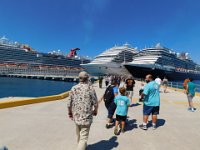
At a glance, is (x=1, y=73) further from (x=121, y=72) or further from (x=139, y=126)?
(x=139, y=126)

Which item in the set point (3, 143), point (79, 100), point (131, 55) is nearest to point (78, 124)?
point (79, 100)

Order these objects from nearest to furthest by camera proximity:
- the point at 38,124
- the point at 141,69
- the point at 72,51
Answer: the point at 38,124
the point at 141,69
the point at 72,51

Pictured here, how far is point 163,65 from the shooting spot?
50.8 metres

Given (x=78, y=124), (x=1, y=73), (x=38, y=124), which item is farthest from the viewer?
(x=1, y=73)

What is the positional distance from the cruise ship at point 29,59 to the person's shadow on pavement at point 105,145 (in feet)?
232

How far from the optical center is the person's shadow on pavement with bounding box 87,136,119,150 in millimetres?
3346

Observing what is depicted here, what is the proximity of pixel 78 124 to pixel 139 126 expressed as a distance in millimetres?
2660

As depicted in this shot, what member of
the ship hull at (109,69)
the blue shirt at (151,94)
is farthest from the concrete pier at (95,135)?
the ship hull at (109,69)

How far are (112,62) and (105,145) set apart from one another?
4761 cm

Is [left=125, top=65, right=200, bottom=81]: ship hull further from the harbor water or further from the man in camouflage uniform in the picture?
the man in camouflage uniform

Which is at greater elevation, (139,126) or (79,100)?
(79,100)

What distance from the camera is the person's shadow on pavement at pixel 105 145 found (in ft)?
11.0

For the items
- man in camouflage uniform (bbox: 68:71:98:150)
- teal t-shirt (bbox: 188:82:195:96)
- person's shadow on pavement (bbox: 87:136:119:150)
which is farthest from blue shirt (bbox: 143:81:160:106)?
teal t-shirt (bbox: 188:82:195:96)

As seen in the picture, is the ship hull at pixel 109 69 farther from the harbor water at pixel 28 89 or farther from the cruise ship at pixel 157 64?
the harbor water at pixel 28 89
